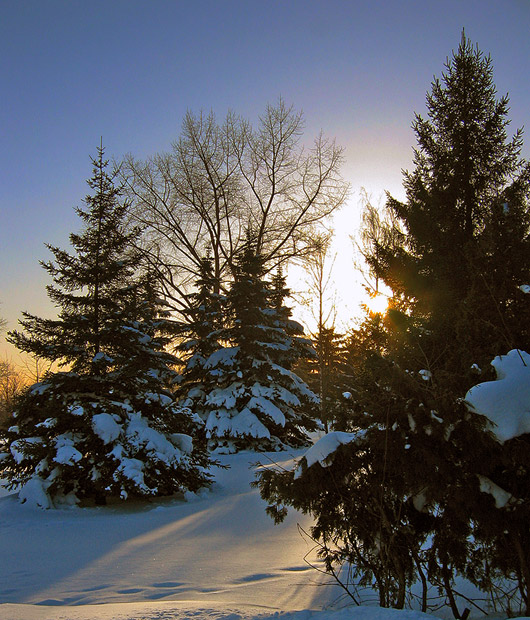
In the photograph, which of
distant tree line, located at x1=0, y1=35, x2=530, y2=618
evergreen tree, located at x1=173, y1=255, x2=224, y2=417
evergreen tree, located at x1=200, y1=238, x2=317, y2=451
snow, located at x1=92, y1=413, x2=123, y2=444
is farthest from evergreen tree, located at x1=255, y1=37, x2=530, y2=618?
evergreen tree, located at x1=173, y1=255, x2=224, y2=417

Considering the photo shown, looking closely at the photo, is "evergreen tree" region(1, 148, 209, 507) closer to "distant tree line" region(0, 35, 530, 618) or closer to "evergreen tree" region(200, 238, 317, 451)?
"distant tree line" region(0, 35, 530, 618)

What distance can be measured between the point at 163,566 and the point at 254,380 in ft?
35.4

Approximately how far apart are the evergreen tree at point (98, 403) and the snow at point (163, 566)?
1.56 ft

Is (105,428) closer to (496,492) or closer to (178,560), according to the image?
(178,560)

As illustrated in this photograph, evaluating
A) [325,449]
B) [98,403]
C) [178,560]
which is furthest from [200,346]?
[325,449]

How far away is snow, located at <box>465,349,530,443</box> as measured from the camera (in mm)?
2850

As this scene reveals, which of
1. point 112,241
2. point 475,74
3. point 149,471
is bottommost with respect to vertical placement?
point 149,471

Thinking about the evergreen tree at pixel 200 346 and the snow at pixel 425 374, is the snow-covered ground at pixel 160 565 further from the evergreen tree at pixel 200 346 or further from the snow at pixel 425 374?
the evergreen tree at pixel 200 346

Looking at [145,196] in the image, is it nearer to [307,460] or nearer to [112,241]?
[112,241]

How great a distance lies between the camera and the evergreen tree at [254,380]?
14469 mm

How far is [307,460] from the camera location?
3.48 metres

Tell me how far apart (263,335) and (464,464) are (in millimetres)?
12936

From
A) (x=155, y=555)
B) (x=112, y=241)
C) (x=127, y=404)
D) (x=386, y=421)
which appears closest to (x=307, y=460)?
(x=386, y=421)

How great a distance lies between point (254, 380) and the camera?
15531 millimetres
